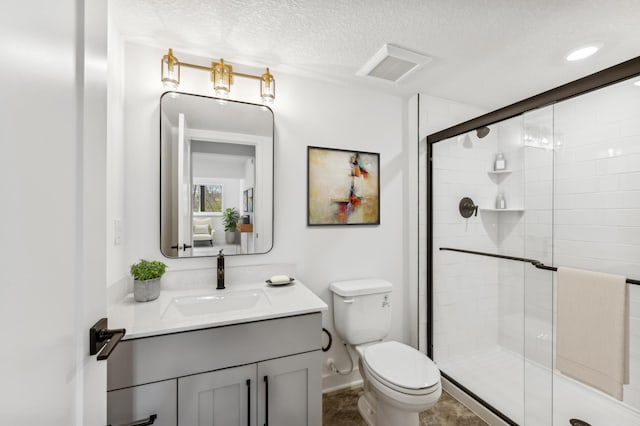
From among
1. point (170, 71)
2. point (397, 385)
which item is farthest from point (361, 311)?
point (170, 71)

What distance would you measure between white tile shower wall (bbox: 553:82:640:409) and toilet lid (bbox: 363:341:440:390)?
1030 mm

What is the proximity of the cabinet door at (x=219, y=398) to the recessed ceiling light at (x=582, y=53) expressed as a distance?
249cm

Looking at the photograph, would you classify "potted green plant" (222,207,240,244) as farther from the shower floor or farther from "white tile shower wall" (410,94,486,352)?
the shower floor

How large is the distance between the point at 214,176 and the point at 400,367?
154cm

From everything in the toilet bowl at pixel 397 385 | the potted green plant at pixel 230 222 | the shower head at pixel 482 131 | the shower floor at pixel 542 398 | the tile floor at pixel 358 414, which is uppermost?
the shower head at pixel 482 131

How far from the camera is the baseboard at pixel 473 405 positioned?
168 centimetres

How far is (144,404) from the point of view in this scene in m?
1.06

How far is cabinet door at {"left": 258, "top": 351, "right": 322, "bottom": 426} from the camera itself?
4.07 ft

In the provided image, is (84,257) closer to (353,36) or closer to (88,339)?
(88,339)

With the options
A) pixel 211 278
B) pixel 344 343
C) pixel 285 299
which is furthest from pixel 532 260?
pixel 211 278

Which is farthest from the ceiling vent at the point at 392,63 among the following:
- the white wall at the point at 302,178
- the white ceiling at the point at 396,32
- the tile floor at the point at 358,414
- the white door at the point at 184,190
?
the tile floor at the point at 358,414

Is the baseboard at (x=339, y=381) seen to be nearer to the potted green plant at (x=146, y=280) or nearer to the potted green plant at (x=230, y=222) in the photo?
the potted green plant at (x=230, y=222)

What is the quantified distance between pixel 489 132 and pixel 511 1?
924 mm

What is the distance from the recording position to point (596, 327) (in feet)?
4.24
